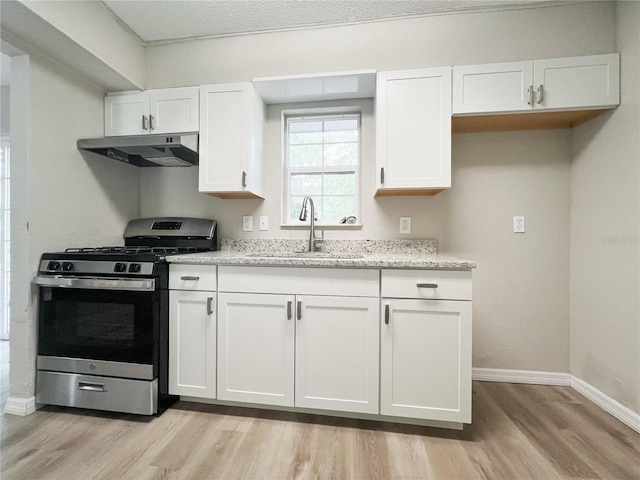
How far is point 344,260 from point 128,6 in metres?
2.27

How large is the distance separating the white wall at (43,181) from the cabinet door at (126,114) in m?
0.08

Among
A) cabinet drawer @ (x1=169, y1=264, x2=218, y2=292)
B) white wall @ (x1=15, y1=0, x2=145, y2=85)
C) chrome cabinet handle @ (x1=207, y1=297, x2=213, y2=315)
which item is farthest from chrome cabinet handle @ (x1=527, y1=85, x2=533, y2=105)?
white wall @ (x1=15, y1=0, x2=145, y2=85)

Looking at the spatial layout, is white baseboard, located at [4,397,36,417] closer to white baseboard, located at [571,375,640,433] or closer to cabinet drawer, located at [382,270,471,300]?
cabinet drawer, located at [382,270,471,300]

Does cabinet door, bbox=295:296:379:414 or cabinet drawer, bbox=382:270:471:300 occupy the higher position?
cabinet drawer, bbox=382:270:471:300

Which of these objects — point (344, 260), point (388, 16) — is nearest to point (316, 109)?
point (388, 16)

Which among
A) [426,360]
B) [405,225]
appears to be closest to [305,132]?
[405,225]

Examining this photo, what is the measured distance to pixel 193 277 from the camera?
171cm

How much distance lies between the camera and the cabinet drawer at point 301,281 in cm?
156

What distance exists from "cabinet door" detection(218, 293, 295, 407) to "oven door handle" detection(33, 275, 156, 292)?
1.38ft

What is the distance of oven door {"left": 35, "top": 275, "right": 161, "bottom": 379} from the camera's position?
1.63 m

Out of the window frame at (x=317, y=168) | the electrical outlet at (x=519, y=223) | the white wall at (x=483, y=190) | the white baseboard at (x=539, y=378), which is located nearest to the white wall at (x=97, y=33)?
the white wall at (x=483, y=190)

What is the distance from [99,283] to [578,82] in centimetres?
311

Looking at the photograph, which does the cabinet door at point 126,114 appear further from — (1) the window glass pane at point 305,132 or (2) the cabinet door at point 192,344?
(2) the cabinet door at point 192,344

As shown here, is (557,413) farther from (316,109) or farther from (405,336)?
(316,109)
